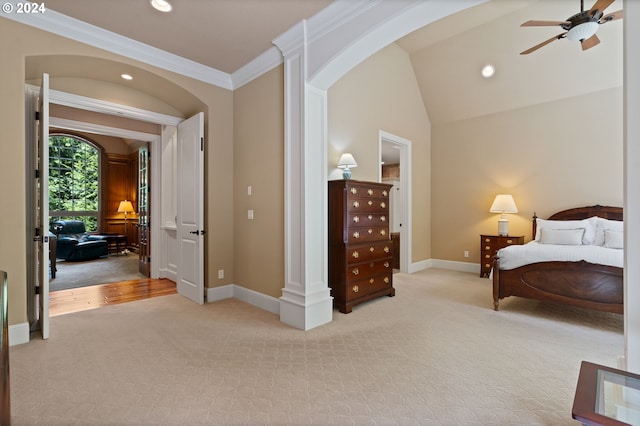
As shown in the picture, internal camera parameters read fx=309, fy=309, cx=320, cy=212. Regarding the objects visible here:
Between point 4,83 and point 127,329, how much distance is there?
7.86 ft

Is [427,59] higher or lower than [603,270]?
higher

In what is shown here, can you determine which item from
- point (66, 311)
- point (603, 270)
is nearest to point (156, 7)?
point (66, 311)

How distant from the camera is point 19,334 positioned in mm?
2674

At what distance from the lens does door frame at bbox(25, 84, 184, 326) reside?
3.03 m

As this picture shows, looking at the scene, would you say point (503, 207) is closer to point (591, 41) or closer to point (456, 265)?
point (456, 265)

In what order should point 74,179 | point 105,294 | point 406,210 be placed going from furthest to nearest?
point 74,179 < point 406,210 < point 105,294

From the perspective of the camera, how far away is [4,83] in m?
2.61

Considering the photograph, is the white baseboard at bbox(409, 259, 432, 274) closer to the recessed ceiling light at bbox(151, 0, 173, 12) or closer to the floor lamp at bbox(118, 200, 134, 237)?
the recessed ceiling light at bbox(151, 0, 173, 12)

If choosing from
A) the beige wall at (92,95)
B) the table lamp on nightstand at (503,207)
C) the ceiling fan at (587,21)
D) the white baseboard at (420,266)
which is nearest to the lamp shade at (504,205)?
the table lamp on nightstand at (503,207)

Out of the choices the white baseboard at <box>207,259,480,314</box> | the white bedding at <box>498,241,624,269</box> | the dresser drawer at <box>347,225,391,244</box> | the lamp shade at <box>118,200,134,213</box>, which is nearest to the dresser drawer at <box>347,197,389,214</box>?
the dresser drawer at <box>347,225,391,244</box>

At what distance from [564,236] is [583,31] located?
2.60 meters

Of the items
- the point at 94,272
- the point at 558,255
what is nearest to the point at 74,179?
the point at 94,272

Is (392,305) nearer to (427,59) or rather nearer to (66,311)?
(66,311)

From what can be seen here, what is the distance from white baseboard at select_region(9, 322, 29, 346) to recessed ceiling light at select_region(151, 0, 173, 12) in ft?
9.79
